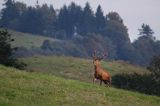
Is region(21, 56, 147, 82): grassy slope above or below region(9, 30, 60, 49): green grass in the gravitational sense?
below

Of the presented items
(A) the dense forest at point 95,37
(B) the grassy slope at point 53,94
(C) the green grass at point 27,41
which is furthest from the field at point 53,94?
(A) the dense forest at point 95,37

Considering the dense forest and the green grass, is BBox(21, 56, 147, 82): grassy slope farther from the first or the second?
the dense forest

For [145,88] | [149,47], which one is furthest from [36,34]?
[145,88]

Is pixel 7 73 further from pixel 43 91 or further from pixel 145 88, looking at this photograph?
pixel 145 88

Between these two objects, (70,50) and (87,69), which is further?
(70,50)

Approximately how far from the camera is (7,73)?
A: 2667 cm

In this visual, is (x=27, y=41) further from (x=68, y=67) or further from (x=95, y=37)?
(x=68, y=67)

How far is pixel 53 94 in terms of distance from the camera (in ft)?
75.6

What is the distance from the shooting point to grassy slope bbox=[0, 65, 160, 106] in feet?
70.0

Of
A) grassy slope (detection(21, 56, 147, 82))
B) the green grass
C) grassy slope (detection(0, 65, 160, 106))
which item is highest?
the green grass

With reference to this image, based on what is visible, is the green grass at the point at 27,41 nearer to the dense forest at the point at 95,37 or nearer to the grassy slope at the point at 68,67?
the dense forest at the point at 95,37

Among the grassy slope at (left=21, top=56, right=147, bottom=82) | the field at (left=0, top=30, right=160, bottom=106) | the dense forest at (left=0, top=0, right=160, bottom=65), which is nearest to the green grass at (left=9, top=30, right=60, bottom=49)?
the dense forest at (left=0, top=0, right=160, bottom=65)

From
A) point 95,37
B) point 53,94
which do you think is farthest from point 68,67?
point 95,37

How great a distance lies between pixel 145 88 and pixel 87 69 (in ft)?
70.2
